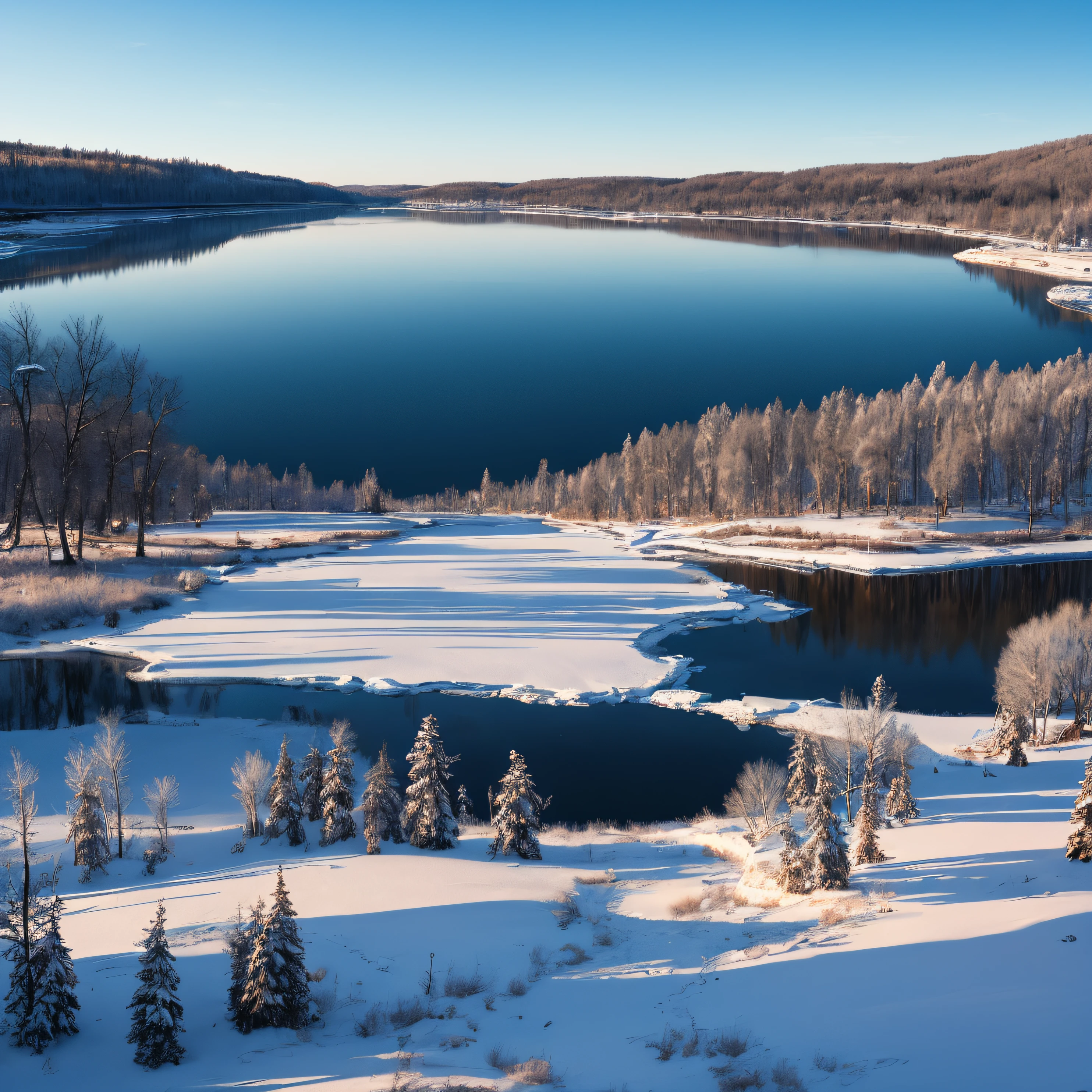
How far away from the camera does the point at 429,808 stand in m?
19.3

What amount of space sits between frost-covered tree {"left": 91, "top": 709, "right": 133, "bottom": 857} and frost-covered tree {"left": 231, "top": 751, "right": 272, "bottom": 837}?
2.45 meters

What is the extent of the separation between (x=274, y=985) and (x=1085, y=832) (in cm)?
1380

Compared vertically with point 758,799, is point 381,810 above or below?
above

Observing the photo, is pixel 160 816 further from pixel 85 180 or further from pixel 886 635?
pixel 85 180

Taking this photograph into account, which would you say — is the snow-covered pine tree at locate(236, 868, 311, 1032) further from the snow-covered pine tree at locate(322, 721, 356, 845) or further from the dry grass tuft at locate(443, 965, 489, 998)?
the snow-covered pine tree at locate(322, 721, 356, 845)

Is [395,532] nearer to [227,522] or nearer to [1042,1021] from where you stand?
[227,522]

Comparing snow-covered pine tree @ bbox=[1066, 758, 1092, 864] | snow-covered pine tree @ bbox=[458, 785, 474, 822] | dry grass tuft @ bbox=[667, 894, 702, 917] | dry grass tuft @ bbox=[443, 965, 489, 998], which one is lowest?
snow-covered pine tree @ bbox=[458, 785, 474, 822]

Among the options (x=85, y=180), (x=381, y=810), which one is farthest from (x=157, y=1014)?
(x=85, y=180)

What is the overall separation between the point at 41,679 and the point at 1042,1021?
30799 millimetres

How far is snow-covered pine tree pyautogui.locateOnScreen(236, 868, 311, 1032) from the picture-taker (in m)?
11.8

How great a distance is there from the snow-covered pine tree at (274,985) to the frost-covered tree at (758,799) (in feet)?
39.2

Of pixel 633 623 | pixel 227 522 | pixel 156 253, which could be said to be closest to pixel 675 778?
pixel 633 623

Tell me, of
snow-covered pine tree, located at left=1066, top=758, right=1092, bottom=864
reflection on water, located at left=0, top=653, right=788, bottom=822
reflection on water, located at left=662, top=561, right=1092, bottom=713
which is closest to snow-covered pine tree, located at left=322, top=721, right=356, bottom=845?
reflection on water, located at left=0, top=653, right=788, bottom=822

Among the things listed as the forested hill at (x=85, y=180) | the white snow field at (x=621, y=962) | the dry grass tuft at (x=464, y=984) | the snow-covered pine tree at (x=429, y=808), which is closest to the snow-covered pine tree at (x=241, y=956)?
the white snow field at (x=621, y=962)
